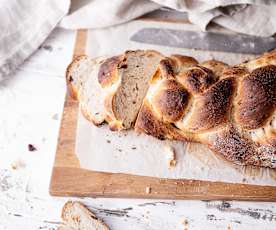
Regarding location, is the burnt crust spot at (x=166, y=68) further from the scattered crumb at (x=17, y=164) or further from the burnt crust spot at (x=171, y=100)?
the scattered crumb at (x=17, y=164)

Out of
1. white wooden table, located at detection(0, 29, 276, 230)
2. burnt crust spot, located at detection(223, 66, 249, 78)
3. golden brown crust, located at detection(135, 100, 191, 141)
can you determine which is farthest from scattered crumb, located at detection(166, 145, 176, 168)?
burnt crust spot, located at detection(223, 66, 249, 78)

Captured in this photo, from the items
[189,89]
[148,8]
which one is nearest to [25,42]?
[148,8]

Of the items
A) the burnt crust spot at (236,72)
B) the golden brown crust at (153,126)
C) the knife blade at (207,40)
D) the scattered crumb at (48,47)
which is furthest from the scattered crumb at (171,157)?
the scattered crumb at (48,47)

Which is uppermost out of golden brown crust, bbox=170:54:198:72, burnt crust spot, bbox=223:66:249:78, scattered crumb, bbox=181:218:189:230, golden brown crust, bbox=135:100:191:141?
burnt crust spot, bbox=223:66:249:78

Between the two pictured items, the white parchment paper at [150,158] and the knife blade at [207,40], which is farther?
the knife blade at [207,40]

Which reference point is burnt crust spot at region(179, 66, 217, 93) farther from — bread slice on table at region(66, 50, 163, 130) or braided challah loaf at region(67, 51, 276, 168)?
bread slice on table at region(66, 50, 163, 130)

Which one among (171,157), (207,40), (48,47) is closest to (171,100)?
(171,157)

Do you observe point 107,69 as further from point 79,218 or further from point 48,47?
point 79,218
